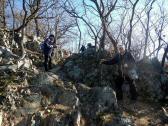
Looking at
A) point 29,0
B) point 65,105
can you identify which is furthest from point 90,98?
point 29,0

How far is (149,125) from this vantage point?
53.3 ft

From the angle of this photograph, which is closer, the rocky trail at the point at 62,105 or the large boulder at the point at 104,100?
the rocky trail at the point at 62,105

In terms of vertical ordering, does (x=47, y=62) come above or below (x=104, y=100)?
above

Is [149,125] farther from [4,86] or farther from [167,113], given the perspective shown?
[4,86]

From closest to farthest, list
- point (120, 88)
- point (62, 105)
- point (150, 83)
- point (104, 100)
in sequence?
point (62, 105) → point (104, 100) → point (120, 88) → point (150, 83)

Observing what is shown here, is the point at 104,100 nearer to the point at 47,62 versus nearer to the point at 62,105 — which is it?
the point at 62,105

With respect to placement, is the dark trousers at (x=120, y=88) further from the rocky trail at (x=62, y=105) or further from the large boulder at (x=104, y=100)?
the large boulder at (x=104, y=100)

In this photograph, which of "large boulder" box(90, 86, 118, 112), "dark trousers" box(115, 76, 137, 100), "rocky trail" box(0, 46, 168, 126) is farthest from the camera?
"dark trousers" box(115, 76, 137, 100)

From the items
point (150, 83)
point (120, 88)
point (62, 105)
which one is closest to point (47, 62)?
point (62, 105)

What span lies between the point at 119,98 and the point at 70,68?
4.12 m

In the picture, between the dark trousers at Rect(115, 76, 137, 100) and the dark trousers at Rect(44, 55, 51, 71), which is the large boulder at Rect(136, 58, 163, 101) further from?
the dark trousers at Rect(44, 55, 51, 71)

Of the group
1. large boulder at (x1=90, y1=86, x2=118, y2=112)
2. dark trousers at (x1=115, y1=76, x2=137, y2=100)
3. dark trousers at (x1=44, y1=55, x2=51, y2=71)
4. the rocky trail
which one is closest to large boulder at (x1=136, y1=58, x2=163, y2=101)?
the rocky trail

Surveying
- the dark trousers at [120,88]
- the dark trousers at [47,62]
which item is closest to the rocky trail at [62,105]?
the dark trousers at [120,88]

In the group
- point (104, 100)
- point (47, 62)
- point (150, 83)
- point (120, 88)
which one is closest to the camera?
point (104, 100)
